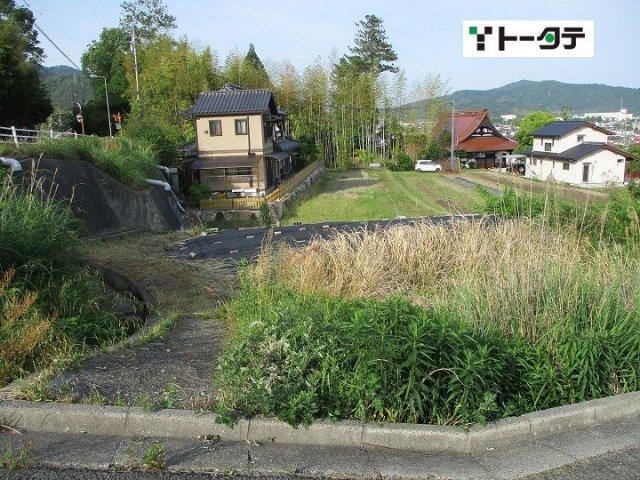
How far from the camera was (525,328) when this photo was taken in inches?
117

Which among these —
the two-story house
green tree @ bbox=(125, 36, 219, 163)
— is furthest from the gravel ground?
green tree @ bbox=(125, 36, 219, 163)

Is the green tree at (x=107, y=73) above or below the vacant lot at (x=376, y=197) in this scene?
above

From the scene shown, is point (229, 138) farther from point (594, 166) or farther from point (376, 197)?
point (594, 166)

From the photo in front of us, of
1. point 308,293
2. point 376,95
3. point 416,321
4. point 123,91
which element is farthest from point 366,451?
point 376,95

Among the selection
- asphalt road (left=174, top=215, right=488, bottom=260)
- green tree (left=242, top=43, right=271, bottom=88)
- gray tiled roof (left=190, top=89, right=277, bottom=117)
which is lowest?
asphalt road (left=174, top=215, right=488, bottom=260)

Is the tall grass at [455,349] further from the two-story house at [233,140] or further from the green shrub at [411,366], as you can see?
the two-story house at [233,140]

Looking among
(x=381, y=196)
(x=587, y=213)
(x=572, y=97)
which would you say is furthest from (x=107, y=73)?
(x=572, y=97)

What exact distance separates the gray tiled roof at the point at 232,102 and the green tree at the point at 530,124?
24875 mm

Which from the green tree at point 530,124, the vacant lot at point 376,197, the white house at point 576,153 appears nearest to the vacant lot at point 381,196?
the vacant lot at point 376,197

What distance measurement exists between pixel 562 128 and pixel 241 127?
2093 centimetres

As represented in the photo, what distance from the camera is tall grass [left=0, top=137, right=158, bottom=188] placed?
9.27 meters

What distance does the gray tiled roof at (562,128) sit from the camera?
33.1 meters

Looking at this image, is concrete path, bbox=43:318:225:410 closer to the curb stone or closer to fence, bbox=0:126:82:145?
the curb stone

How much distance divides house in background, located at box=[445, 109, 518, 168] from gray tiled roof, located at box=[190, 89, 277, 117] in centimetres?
2137
